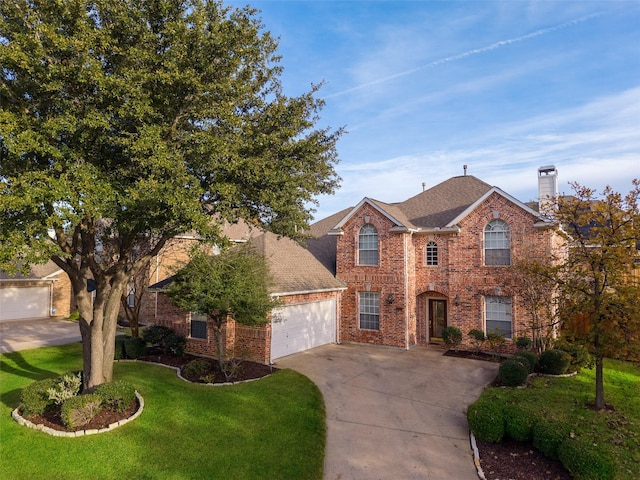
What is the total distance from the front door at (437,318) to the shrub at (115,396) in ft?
46.2

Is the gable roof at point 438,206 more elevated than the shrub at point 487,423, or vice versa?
the gable roof at point 438,206

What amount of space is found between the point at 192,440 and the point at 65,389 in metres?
4.03

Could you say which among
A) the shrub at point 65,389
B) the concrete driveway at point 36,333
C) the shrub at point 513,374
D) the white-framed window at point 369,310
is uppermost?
the white-framed window at point 369,310

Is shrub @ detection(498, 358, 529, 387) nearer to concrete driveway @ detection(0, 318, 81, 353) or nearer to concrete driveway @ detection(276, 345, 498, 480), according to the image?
concrete driveway @ detection(276, 345, 498, 480)

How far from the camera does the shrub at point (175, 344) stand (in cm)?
1580

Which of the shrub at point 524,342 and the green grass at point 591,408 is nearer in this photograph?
the green grass at point 591,408

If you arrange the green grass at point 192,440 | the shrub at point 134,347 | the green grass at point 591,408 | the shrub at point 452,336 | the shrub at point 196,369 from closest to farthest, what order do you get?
the green grass at point 192,440 → the green grass at point 591,408 → the shrub at point 196,369 → the shrub at point 134,347 → the shrub at point 452,336

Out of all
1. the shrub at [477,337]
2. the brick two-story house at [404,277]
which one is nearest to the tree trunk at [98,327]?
the brick two-story house at [404,277]

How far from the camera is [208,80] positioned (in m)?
10.1

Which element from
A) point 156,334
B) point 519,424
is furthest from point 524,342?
point 156,334

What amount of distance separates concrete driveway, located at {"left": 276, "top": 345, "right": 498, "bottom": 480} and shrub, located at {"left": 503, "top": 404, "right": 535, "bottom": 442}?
1069 mm

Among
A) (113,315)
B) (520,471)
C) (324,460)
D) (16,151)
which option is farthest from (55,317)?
(520,471)

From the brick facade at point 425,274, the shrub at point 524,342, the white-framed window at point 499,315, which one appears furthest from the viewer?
the white-framed window at point 499,315

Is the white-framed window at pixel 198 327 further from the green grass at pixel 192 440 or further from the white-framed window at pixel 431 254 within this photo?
the white-framed window at pixel 431 254
